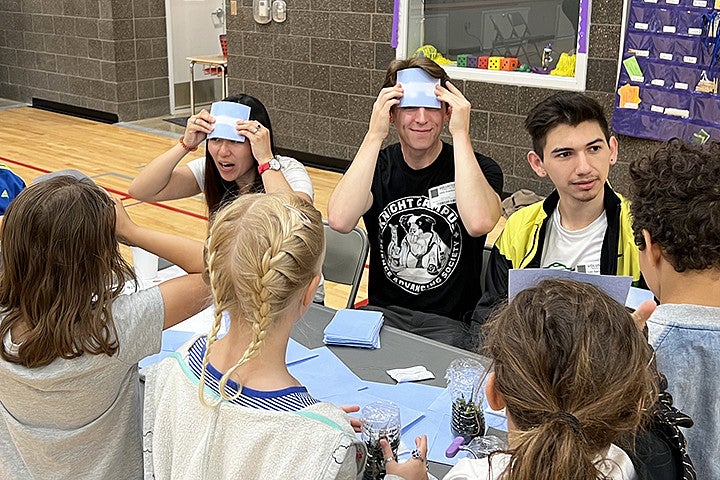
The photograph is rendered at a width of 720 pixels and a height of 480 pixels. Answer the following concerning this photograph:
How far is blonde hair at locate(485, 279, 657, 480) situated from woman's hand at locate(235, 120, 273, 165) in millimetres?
1642

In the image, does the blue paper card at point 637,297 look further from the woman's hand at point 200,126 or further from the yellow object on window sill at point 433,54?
the yellow object on window sill at point 433,54

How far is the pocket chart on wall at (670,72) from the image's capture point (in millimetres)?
4504

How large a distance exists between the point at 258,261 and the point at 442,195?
1342 mm

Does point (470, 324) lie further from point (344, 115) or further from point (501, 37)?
point (344, 115)

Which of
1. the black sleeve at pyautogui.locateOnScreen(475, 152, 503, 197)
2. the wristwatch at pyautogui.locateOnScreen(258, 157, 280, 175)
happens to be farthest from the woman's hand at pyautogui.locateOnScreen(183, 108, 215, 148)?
the black sleeve at pyautogui.locateOnScreen(475, 152, 503, 197)

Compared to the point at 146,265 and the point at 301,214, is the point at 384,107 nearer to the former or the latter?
the point at 146,265

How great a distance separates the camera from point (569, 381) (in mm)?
1016

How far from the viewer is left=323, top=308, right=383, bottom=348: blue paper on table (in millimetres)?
2047

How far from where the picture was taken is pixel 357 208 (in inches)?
100

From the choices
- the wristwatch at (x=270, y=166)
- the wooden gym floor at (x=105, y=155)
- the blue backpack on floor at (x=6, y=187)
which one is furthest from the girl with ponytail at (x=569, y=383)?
the wooden gym floor at (x=105, y=155)

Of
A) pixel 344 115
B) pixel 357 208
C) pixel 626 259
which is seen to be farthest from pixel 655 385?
pixel 344 115

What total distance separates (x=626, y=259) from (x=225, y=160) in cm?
129

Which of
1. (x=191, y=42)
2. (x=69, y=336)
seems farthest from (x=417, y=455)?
(x=191, y=42)

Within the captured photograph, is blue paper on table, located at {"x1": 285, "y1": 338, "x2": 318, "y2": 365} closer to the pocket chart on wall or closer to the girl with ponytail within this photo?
the girl with ponytail
